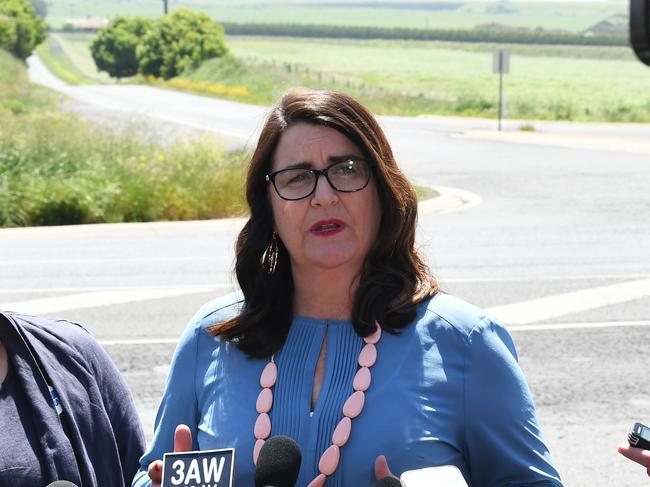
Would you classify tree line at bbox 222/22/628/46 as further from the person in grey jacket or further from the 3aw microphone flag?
the 3aw microphone flag

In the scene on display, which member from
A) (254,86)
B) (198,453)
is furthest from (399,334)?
(254,86)

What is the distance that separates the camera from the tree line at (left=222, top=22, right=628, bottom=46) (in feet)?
482

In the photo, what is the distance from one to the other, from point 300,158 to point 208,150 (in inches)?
664

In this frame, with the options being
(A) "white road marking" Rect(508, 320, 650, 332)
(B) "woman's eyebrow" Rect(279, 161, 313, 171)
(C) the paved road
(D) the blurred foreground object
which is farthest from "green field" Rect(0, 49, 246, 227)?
(D) the blurred foreground object

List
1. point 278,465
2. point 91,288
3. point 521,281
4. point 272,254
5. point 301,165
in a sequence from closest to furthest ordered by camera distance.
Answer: point 278,465
point 301,165
point 272,254
point 91,288
point 521,281

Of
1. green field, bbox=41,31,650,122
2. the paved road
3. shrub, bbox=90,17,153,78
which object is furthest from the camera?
shrub, bbox=90,17,153,78

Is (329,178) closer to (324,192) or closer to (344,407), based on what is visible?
(324,192)

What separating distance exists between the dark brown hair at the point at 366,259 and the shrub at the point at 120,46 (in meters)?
114

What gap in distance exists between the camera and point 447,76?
92.4 meters

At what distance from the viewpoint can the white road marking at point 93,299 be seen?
10.6m

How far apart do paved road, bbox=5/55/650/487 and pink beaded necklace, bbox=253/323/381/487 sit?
1040 mm

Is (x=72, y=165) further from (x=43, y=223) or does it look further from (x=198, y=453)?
(x=198, y=453)

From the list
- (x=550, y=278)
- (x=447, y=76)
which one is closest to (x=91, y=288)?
(x=550, y=278)

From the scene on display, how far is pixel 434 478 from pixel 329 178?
3.78 ft
